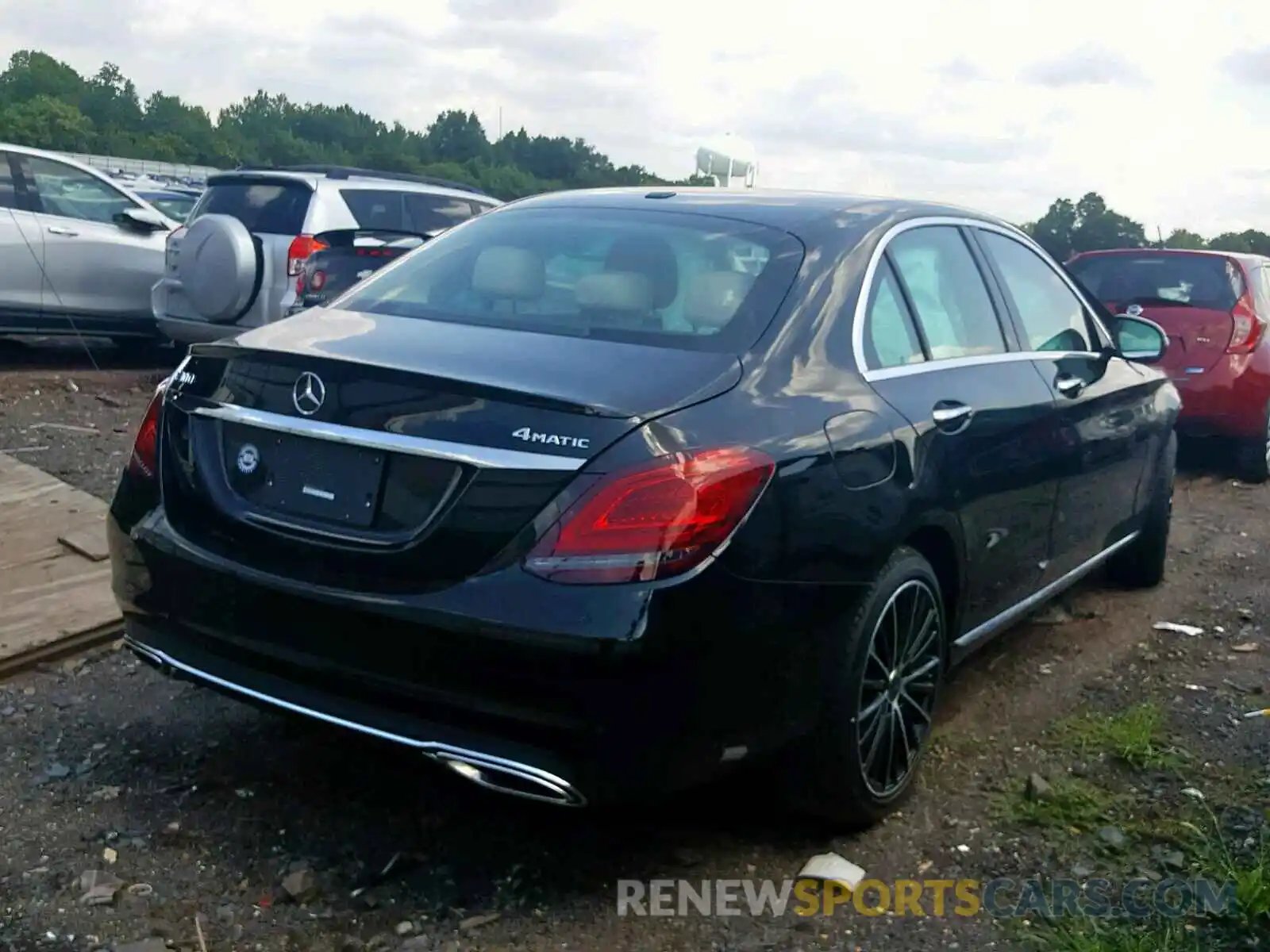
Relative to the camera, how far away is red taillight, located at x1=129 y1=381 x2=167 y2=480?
3.43m

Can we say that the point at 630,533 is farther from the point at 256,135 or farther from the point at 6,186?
the point at 256,135

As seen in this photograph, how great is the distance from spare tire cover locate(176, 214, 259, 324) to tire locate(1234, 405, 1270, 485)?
6.65 m

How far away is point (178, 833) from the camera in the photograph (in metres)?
3.40

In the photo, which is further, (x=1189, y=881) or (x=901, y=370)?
(x=901, y=370)

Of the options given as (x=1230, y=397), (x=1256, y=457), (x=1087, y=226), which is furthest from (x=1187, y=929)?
(x=1087, y=226)

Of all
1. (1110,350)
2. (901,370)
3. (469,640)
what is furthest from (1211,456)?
(469,640)

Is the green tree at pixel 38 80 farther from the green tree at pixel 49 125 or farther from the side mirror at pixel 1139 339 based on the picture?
the side mirror at pixel 1139 339

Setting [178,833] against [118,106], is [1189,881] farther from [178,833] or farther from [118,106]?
[118,106]

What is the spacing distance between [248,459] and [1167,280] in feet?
25.0

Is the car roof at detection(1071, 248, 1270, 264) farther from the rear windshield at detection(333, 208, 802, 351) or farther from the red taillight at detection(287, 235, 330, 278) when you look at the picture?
the rear windshield at detection(333, 208, 802, 351)

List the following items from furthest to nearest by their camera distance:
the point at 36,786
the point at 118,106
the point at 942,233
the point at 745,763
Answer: the point at 118,106 < the point at 942,233 < the point at 36,786 < the point at 745,763

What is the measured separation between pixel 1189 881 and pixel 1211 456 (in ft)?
23.3

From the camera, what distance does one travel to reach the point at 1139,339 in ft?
18.8

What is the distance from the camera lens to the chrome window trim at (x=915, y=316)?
359cm
